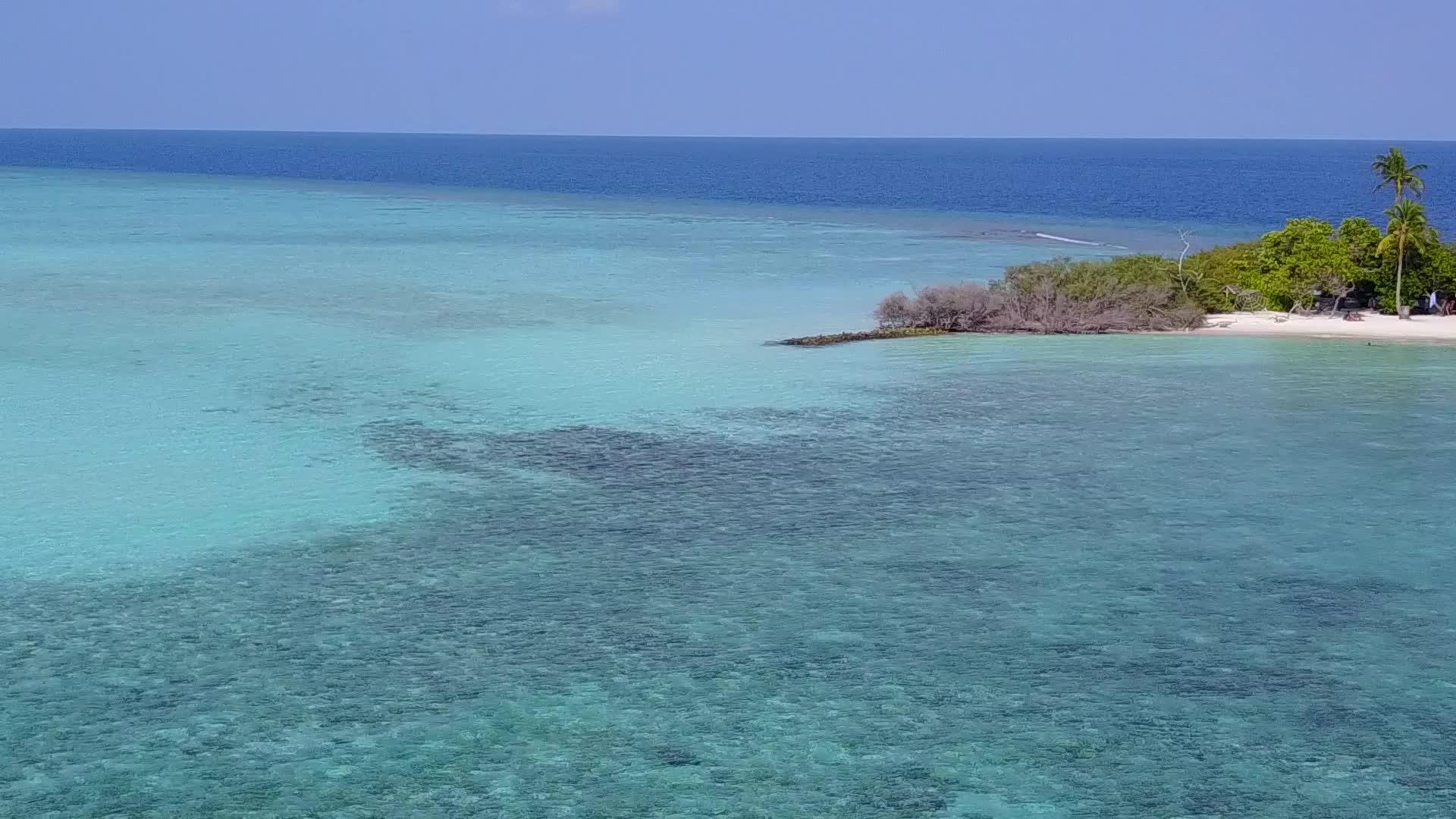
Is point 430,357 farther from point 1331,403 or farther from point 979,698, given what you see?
point 979,698

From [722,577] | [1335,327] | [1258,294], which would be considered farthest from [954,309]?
[722,577]

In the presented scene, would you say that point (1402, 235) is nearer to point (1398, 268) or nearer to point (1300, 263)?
point (1398, 268)

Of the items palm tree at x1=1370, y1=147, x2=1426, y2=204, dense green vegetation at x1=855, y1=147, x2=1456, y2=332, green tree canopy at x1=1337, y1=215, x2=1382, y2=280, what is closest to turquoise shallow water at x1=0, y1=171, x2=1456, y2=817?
dense green vegetation at x1=855, y1=147, x2=1456, y2=332

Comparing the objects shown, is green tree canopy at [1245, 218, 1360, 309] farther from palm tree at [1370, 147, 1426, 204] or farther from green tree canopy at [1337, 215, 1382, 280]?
palm tree at [1370, 147, 1426, 204]

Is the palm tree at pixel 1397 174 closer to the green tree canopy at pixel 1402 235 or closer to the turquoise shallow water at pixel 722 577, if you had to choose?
the green tree canopy at pixel 1402 235

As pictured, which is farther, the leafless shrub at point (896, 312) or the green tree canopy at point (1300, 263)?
the green tree canopy at point (1300, 263)

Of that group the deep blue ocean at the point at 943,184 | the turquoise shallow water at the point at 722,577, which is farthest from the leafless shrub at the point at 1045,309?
the deep blue ocean at the point at 943,184
